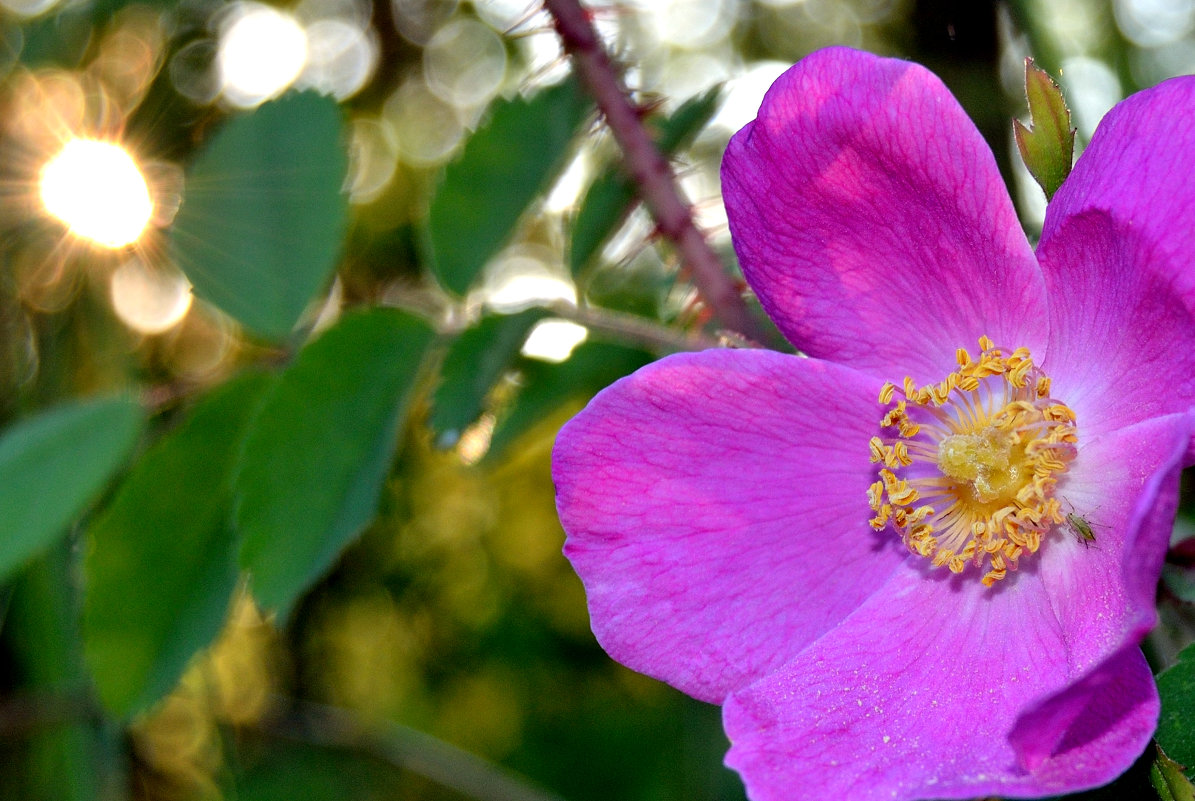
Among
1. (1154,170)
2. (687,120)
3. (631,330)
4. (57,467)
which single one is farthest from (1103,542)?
(57,467)

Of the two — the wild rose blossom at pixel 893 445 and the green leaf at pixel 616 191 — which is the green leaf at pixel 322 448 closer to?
the green leaf at pixel 616 191

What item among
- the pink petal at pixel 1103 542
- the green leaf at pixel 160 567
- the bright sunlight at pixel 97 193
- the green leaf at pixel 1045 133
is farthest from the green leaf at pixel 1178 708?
the bright sunlight at pixel 97 193

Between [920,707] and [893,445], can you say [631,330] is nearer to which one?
[893,445]

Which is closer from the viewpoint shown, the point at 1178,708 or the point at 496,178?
the point at 1178,708

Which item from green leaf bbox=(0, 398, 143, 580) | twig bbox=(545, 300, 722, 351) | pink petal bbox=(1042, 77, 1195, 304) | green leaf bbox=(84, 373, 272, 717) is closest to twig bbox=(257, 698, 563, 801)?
green leaf bbox=(84, 373, 272, 717)

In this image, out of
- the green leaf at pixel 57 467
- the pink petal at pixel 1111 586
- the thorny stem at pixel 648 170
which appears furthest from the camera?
the green leaf at pixel 57 467

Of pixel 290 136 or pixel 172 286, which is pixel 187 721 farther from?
pixel 290 136

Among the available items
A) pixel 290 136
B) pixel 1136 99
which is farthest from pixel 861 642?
pixel 290 136

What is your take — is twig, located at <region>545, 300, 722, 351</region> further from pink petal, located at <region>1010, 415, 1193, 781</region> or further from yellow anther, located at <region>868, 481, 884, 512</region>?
pink petal, located at <region>1010, 415, 1193, 781</region>
